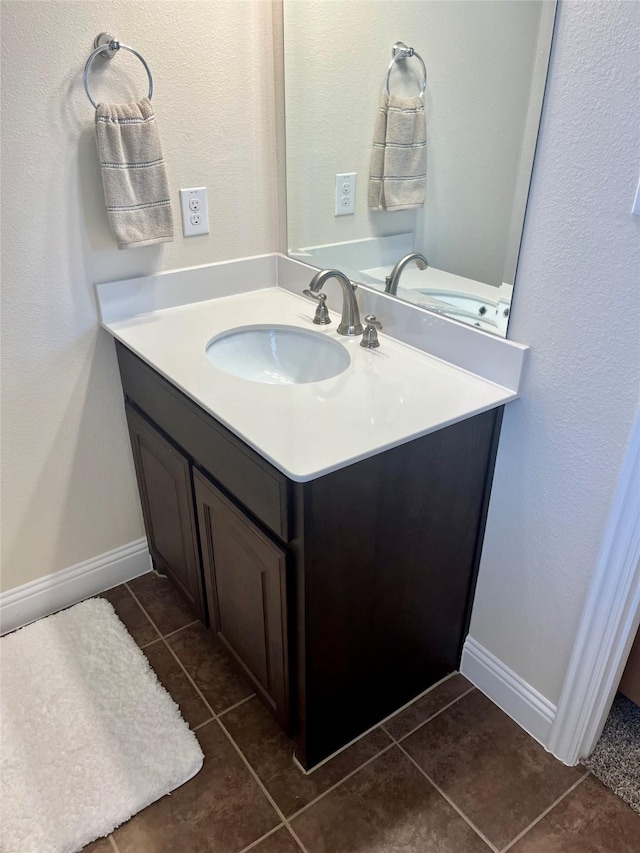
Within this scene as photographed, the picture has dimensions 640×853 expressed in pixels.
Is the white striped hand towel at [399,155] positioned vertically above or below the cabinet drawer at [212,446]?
above

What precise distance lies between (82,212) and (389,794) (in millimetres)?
1454

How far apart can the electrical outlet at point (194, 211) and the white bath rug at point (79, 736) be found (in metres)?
1.09

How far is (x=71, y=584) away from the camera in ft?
5.98

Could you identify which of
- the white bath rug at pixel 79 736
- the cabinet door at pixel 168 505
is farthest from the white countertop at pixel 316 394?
the white bath rug at pixel 79 736

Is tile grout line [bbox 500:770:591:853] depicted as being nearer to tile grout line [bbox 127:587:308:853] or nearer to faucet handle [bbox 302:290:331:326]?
tile grout line [bbox 127:587:308:853]

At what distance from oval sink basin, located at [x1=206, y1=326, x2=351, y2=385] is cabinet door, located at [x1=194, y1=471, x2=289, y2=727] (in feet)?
1.08

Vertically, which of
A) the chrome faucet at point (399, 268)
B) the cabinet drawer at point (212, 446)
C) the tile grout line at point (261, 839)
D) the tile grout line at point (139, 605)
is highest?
the chrome faucet at point (399, 268)

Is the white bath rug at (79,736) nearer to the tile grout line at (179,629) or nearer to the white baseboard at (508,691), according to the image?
the tile grout line at (179,629)

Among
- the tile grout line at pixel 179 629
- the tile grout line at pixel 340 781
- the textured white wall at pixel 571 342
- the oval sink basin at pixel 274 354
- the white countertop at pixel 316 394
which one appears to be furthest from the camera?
the tile grout line at pixel 179 629

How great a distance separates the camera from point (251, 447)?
109 centimetres

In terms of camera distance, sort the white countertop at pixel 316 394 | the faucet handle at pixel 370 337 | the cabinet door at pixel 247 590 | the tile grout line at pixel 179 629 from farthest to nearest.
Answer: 1. the tile grout line at pixel 179 629
2. the faucet handle at pixel 370 337
3. the cabinet door at pixel 247 590
4. the white countertop at pixel 316 394

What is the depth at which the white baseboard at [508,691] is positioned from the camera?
4.72 ft

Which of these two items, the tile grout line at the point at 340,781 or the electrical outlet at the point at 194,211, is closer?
the tile grout line at the point at 340,781

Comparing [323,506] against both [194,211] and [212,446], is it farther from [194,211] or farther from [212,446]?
[194,211]
